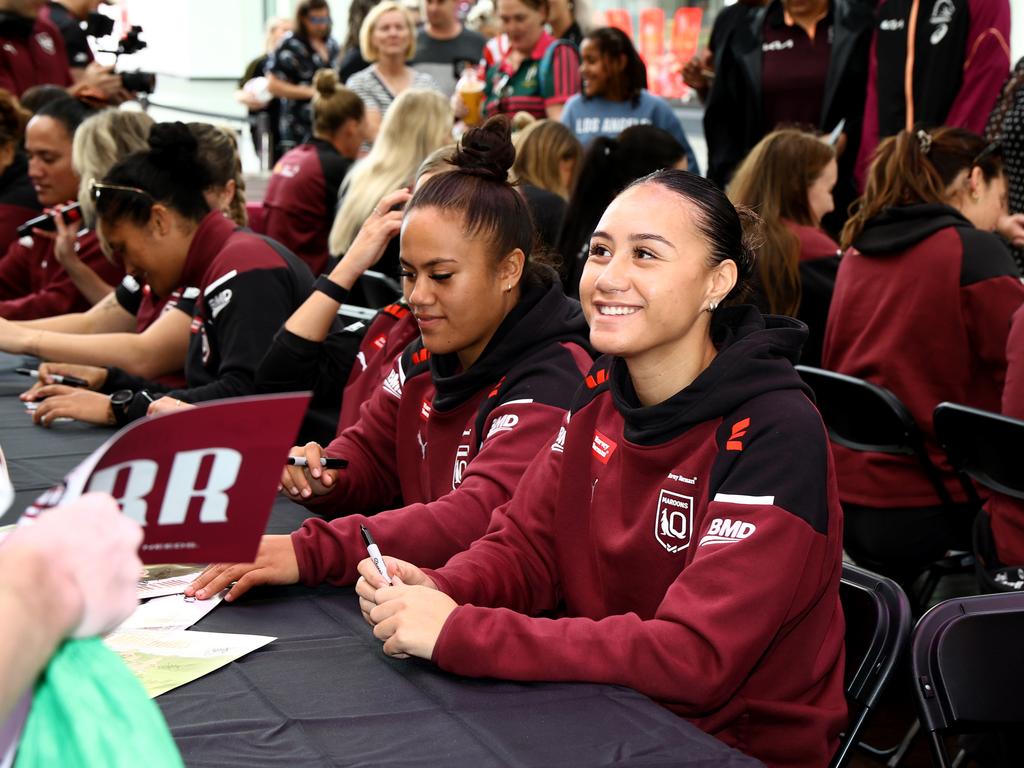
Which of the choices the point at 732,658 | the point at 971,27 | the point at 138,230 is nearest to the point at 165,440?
the point at 732,658

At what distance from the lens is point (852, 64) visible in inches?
186

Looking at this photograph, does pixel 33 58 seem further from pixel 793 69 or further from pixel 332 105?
pixel 793 69

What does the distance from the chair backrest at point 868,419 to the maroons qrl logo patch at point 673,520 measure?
3.70 ft

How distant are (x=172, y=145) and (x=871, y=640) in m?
2.16

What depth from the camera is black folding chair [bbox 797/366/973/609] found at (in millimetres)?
A: 2629

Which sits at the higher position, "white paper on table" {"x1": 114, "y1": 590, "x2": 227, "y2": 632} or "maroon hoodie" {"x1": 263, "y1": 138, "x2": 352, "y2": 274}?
"white paper on table" {"x1": 114, "y1": 590, "x2": 227, "y2": 632}

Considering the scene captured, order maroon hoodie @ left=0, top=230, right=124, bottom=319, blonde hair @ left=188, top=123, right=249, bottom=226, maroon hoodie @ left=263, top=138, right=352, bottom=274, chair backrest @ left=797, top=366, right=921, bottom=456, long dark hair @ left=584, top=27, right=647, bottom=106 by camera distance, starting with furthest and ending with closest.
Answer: maroon hoodie @ left=263, top=138, right=352, bottom=274 → long dark hair @ left=584, top=27, right=647, bottom=106 → maroon hoodie @ left=0, top=230, right=124, bottom=319 → blonde hair @ left=188, top=123, right=249, bottom=226 → chair backrest @ left=797, top=366, right=921, bottom=456

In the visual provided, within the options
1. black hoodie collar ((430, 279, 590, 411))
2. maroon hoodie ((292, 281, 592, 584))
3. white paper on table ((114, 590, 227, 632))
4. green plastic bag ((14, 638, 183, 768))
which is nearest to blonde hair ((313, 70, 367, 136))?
maroon hoodie ((292, 281, 592, 584))

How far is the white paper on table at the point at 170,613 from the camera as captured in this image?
4.69 feet

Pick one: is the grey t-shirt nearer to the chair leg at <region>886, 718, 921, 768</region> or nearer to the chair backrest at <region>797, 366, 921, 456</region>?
the chair backrest at <region>797, 366, 921, 456</region>

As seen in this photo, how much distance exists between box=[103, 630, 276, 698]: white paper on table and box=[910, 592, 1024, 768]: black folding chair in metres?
0.79

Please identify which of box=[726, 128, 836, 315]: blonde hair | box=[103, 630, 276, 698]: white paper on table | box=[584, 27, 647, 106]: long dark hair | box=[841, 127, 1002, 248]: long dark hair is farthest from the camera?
box=[584, 27, 647, 106]: long dark hair

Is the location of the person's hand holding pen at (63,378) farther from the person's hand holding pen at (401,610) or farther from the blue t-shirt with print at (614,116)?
the blue t-shirt with print at (614,116)

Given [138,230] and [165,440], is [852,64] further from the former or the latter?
[165,440]
